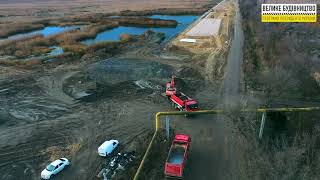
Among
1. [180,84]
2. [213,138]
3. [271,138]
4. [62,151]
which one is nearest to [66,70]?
[180,84]

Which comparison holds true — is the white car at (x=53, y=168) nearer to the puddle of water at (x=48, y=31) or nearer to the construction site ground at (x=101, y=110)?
the construction site ground at (x=101, y=110)

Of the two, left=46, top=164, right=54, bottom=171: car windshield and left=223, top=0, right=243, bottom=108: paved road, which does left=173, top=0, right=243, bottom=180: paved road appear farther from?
left=46, top=164, right=54, bottom=171: car windshield

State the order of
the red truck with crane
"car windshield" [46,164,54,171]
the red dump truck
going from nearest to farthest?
the red dump truck → "car windshield" [46,164,54,171] → the red truck with crane

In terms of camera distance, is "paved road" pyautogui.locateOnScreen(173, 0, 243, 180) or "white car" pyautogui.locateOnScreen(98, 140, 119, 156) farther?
"white car" pyautogui.locateOnScreen(98, 140, 119, 156)

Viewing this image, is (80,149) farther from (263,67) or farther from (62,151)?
(263,67)

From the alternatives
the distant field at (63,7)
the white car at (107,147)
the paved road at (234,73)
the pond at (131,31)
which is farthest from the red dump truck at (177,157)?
the distant field at (63,7)

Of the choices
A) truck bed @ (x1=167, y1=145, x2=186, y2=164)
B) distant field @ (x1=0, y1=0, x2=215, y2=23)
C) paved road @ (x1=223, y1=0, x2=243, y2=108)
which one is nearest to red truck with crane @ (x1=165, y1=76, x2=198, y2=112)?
paved road @ (x1=223, y1=0, x2=243, y2=108)
